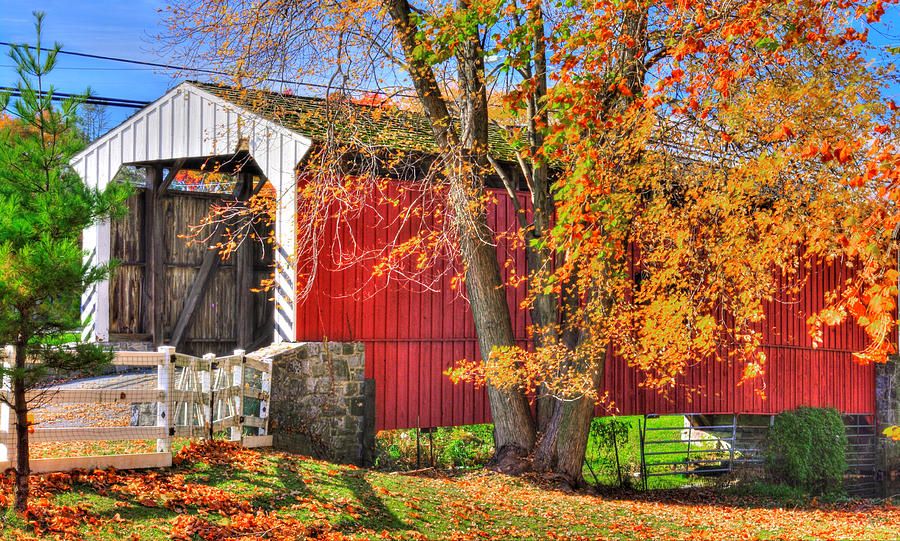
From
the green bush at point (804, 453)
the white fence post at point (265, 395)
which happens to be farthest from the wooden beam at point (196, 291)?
the green bush at point (804, 453)

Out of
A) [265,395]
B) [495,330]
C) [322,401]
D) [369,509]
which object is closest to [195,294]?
[322,401]

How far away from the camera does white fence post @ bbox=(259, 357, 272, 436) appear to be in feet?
30.8

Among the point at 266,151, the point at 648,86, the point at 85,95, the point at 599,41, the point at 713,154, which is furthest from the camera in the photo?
the point at 266,151

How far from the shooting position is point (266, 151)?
37.5 feet

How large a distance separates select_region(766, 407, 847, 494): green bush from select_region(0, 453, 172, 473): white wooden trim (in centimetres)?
1300

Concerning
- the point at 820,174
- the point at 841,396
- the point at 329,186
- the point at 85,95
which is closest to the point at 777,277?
the point at 841,396

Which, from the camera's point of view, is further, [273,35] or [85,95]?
[273,35]

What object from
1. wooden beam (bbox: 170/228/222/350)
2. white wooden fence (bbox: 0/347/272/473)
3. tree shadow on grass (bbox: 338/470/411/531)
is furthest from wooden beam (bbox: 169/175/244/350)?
tree shadow on grass (bbox: 338/470/411/531)

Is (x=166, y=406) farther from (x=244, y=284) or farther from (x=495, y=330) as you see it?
(x=244, y=284)

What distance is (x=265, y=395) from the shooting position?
9508mm

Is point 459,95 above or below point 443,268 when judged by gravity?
above

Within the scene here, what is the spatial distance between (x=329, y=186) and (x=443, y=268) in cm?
282

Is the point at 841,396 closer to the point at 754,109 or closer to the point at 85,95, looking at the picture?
the point at 754,109

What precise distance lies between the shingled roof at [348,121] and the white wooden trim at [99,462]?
4.48 metres
